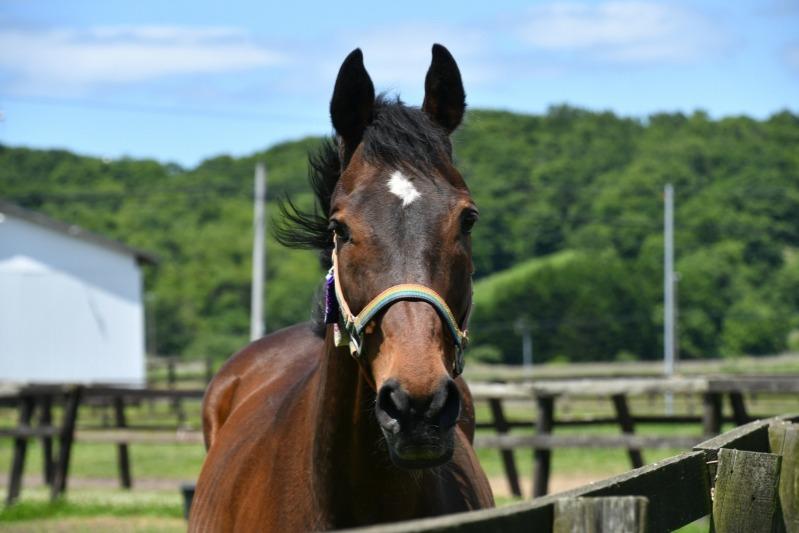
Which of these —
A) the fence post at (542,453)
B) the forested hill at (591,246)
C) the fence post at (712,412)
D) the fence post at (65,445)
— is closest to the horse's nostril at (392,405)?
the fence post at (542,453)

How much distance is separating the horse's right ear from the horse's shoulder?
1794mm

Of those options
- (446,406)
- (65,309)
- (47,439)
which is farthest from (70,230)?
(446,406)

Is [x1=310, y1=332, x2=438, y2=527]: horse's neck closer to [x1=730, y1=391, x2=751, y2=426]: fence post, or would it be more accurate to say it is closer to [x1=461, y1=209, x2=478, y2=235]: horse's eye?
[x1=461, y1=209, x2=478, y2=235]: horse's eye

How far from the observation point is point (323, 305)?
388 centimetres

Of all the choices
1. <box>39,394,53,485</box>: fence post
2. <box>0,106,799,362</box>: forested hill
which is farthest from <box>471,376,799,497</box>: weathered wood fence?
<box>0,106,799,362</box>: forested hill

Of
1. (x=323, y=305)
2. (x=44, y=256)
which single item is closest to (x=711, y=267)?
(x=44, y=256)

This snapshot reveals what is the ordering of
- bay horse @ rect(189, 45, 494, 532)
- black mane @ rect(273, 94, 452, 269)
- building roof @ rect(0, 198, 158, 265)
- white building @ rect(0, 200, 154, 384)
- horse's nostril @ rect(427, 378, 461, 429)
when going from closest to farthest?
horse's nostril @ rect(427, 378, 461, 429) < bay horse @ rect(189, 45, 494, 532) < black mane @ rect(273, 94, 452, 269) < white building @ rect(0, 200, 154, 384) < building roof @ rect(0, 198, 158, 265)

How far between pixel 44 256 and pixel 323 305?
116 ft

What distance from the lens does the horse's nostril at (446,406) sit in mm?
2648

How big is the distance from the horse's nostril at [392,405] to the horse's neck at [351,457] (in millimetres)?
521

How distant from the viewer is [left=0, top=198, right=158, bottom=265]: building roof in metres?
36.3

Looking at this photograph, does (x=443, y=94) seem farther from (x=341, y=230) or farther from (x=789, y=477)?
(x=789, y=477)

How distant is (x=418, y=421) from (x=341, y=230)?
0.75 metres

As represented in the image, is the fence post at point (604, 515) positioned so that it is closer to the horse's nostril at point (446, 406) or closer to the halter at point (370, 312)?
the horse's nostril at point (446, 406)
